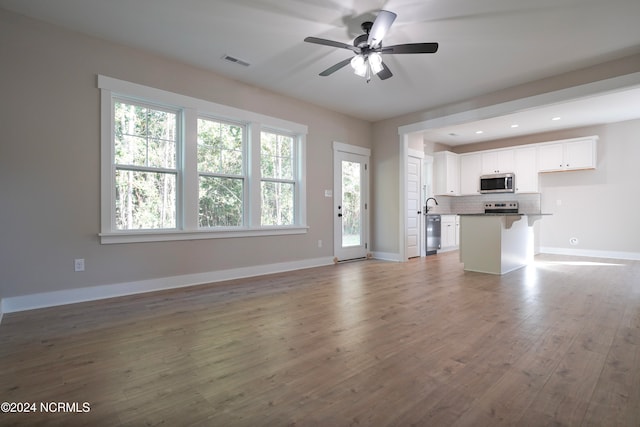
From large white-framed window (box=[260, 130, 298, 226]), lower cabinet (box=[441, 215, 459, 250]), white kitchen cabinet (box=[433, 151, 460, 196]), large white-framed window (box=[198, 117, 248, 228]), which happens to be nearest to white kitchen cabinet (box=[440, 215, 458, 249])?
lower cabinet (box=[441, 215, 459, 250])

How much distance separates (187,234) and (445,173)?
640 cm

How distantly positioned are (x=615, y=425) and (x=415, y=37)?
3.46 m

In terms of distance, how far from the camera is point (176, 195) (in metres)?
3.98

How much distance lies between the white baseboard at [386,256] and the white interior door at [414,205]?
33 centimetres

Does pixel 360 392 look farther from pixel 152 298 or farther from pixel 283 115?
pixel 283 115

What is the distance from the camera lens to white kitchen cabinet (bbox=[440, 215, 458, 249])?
7.43 m

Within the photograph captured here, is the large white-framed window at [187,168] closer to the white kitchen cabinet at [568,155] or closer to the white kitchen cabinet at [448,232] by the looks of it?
the white kitchen cabinet at [448,232]

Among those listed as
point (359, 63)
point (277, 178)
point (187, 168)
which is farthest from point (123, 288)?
point (359, 63)

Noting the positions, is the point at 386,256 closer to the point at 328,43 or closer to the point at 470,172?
the point at 470,172

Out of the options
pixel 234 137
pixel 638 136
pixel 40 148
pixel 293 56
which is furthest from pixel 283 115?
pixel 638 136

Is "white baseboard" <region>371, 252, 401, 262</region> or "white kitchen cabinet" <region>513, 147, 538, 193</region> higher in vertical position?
"white kitchen cabinet" <region>513, 147, 538, 193</region>

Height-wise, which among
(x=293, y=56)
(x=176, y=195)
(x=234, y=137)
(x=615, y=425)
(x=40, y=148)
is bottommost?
(x=615, y=425)

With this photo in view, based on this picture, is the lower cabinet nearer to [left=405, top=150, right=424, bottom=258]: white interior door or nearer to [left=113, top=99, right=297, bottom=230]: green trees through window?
[left=405, top=150, right=424, bottom=258]: white interior door

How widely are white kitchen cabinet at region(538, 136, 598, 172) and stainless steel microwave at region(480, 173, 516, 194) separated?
0.61 meters
